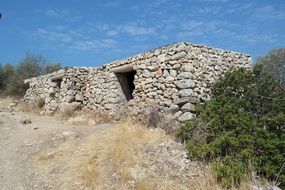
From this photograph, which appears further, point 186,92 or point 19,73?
point 19,73

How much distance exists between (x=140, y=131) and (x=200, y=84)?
7.39 ft

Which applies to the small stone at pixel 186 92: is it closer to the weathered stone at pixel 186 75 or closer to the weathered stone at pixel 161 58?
the weathered stone at pixel 186 75

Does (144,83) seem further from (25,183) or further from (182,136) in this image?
(25,183)

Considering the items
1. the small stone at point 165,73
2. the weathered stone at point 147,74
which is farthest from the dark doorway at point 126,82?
the small stone at point 165,73

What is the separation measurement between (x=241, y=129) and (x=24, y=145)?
18.6 feet

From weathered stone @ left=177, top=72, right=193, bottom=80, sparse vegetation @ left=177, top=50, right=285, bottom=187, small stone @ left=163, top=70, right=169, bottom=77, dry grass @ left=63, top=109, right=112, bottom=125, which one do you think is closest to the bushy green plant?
sparse vegetation @ left=177, top=50, right=285, bottom=187

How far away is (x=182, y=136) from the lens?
25.7 ft

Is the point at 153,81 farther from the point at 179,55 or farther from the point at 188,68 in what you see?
the point at 188,68

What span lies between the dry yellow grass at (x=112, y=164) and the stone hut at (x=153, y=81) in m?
1.41

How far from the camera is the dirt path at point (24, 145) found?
6.92 m

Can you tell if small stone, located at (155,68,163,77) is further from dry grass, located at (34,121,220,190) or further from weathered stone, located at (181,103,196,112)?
dry grass, located at (34,121,220,190)

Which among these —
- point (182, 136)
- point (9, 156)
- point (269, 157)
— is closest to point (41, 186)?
point (9, 156)

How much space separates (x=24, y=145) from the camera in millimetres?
9172

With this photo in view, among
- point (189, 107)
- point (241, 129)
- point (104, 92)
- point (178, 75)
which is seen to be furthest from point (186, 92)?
point (104, 92)
